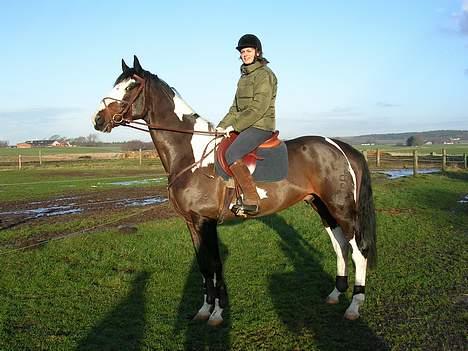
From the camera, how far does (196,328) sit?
5.70 m

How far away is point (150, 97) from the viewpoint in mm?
6129

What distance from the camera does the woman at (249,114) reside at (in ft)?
19.3

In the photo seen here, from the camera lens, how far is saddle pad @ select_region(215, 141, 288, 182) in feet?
20.1

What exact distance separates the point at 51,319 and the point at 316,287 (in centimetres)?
398

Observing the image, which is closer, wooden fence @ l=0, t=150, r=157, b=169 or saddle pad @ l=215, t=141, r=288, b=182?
saddle pad @ l=215, t=141, r=288, b=182

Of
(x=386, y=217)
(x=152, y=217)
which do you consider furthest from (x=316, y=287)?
(x=152, y=217)

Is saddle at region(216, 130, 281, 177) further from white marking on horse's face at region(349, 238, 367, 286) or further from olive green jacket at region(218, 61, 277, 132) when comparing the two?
white marking on horse's face at region(349, 238, 367, 286)

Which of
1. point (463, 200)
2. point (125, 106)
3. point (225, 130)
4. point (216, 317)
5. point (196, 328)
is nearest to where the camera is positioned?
point (196, 328)

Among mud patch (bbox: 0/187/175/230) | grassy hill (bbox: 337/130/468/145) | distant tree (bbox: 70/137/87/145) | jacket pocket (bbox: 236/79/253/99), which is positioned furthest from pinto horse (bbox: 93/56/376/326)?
grassy hill (bbox: 337/130/468/145)

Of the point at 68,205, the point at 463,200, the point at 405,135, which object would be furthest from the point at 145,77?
the point at 405,135

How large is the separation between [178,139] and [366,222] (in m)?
3.00

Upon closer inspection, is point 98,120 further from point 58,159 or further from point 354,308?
point 58,159

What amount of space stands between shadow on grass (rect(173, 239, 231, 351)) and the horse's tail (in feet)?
7.20

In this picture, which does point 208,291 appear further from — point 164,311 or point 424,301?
point 424,301
